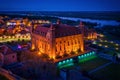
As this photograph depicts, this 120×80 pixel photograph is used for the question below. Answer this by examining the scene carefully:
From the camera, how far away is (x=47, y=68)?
40.7m

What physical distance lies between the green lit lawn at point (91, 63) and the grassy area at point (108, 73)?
3.22 metres

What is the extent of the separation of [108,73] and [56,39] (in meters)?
18.4

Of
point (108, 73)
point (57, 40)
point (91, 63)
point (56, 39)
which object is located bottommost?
point (108, 73)

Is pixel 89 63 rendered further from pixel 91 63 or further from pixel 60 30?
pixel 60 30

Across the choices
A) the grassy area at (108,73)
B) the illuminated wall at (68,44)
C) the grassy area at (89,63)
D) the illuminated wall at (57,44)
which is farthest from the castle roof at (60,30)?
the grassy area at (108,73)

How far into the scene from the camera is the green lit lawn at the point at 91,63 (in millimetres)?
46094

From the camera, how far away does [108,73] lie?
42.2 metres

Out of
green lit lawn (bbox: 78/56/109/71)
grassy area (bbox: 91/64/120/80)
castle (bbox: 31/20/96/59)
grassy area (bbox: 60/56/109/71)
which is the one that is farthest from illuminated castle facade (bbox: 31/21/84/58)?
grassy area (bbox: 91/64/120/80)

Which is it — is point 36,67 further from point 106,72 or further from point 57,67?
point 106,72

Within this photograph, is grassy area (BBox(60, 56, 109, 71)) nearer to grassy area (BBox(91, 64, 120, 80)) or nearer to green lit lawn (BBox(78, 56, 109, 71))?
green lit lawn (BBox(78, 56, 109, 71))

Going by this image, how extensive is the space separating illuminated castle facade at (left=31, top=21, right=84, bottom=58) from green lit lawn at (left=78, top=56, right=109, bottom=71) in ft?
17.6

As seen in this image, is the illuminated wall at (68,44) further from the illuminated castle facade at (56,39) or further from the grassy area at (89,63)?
the grassy area at (89,63)

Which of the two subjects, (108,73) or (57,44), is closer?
(108,73)

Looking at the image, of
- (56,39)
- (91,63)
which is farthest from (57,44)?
Result: (91,63)
